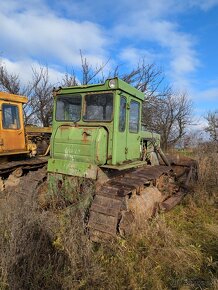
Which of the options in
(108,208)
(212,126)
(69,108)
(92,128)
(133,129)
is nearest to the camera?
(108,208)

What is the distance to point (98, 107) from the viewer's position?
5.99m

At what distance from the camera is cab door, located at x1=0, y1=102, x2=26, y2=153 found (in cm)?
850

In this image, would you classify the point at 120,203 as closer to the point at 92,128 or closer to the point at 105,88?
Answer: the point at 92,128

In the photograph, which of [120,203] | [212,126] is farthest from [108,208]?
[212,126]

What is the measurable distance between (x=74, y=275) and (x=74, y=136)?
9.95ft

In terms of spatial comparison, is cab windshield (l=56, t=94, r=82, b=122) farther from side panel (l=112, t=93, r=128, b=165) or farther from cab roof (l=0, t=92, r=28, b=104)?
cab roof (l=0, t=92, r=28, b=104)

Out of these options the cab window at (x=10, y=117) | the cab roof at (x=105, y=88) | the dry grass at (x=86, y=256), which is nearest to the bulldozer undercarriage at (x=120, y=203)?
the dry grass at (x=86, y=256)

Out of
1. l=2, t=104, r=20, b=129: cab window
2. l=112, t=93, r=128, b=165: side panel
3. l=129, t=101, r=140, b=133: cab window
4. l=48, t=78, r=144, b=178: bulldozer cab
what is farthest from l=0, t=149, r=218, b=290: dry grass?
l=2, t=104, r=20, b=129: cab window

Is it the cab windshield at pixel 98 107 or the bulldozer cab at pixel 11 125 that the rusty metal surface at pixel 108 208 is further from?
the bulldozer cab at pixel 11 125

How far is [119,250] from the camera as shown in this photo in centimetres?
441

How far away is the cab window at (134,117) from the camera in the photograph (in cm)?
659

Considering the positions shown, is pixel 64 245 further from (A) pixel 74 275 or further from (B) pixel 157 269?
(B) pixel 157 269

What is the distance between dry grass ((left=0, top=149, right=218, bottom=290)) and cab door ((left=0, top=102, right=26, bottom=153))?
3941 millimetres

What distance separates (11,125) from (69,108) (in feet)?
10.4
